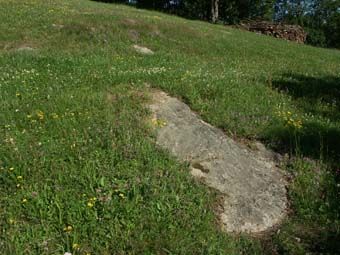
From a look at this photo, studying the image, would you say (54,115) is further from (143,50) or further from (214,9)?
(214,9)

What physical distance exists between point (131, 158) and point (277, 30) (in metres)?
35.0

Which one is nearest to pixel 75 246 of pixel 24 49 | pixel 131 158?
pixel 131 158

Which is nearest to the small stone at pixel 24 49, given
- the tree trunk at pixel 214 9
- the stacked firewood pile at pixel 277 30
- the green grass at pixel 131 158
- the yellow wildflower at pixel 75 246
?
the green grass at pixel 131 158

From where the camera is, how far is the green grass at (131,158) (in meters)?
5.64

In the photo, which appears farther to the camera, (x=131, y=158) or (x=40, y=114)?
(x=40, y=114)

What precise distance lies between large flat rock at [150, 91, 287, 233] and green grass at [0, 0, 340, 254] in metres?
0.23

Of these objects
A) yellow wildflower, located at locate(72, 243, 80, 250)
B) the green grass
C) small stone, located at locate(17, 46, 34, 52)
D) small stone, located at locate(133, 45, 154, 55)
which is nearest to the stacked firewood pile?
small stone, located at locate(133, 45, 154, 55)

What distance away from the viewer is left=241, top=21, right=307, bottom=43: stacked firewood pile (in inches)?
1548

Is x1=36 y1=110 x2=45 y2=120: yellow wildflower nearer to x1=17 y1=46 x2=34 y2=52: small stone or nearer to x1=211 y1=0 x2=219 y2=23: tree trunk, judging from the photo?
x1=17 y1=46 x2=34 y2=52: small stone

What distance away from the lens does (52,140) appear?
7.38 metres

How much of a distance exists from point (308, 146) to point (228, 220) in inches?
109

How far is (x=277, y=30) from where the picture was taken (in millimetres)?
39344

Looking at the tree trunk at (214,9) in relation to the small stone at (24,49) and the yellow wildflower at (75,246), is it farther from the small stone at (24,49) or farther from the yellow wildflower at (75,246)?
the yellow wildflower at (75,246)

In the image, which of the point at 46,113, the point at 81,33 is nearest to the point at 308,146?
the point at 46,113
